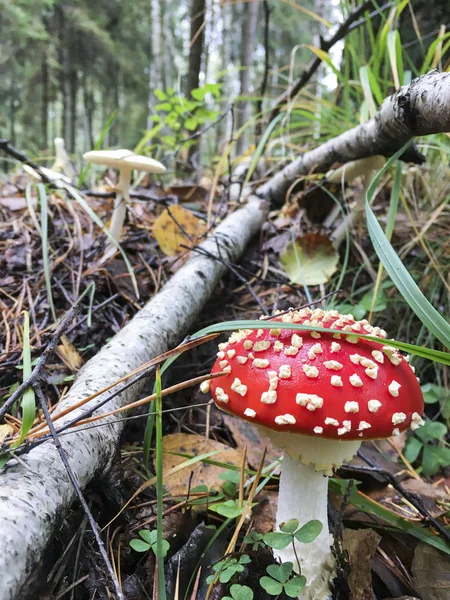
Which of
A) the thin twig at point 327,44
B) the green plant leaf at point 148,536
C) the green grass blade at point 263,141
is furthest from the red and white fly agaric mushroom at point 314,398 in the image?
the thin twig at point 327,44

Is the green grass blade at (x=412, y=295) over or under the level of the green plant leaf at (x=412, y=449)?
over

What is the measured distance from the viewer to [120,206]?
241 centimetres

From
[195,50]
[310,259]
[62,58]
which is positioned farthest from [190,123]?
[62,58]

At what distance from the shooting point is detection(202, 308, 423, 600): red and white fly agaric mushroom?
1.04m

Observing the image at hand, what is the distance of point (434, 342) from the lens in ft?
6.73

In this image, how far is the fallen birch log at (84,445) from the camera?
0.79 metres

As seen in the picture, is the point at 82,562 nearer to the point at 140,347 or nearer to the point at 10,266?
the point at 140,347

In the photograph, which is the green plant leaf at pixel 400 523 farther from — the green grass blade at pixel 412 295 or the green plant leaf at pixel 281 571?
the green grass blade at pixel 412 295

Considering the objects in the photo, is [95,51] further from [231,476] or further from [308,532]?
[308,532]

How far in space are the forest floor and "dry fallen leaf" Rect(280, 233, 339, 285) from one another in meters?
0.05

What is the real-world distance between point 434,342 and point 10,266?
2.08m

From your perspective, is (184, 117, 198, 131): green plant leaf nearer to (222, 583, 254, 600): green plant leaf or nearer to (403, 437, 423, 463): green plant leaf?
(403, 437, 423, 463): green plant leaf

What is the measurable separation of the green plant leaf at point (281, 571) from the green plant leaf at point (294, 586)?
14mm

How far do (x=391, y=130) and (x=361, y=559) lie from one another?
5.06 feet
